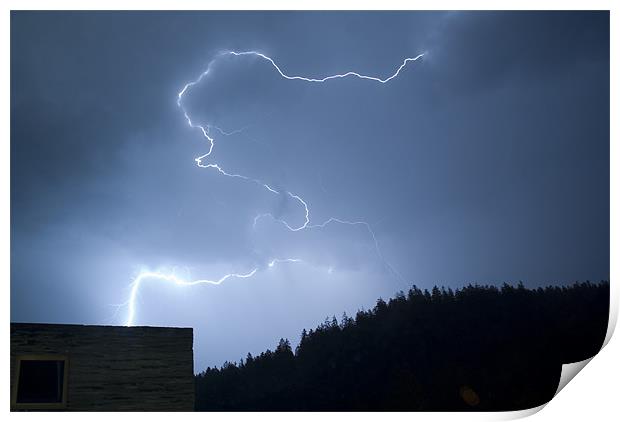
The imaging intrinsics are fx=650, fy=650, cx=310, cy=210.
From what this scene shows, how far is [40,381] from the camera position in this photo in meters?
7.35

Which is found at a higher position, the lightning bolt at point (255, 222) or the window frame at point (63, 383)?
the lightning bolt at point (255, 222)

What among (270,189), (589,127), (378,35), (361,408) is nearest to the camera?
(589,127)

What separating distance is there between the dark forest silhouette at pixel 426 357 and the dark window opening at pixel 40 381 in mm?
9027

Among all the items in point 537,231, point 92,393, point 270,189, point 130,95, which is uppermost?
point 130,95

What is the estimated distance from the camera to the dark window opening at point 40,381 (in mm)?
7145

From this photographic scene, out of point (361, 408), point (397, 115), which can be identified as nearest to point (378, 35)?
point (397, 115)

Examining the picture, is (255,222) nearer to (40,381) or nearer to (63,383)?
(63,383)

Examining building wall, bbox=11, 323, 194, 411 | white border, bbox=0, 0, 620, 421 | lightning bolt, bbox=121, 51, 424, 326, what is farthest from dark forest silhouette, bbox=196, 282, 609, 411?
building wall, bbox=11, 323, 194, 411

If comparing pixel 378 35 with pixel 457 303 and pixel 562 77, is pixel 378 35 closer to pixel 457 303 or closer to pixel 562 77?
pixel 562 77

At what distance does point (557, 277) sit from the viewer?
12.5m

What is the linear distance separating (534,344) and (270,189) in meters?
6.55
